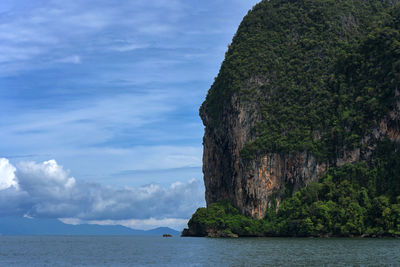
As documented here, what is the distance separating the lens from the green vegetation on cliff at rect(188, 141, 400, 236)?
4252 inches

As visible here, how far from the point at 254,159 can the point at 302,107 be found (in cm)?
2090

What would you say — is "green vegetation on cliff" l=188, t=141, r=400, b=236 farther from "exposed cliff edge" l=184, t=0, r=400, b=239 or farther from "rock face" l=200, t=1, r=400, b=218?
"rock face" l=200, t=1, r=400, b=218

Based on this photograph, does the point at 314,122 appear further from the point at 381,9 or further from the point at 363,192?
the point at 381,9

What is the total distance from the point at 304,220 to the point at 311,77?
5157 cm

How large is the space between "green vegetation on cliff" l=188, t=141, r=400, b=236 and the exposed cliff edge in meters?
0.45

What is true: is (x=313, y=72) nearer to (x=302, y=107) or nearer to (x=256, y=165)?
(x=302, y=107)

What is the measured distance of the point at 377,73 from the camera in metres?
131

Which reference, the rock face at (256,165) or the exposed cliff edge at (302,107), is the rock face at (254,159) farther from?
the exposed cliff edge at (302,107)

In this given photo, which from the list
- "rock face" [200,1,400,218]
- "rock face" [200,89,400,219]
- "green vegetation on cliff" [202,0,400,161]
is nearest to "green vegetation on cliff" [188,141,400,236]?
"rock face" [200,89,400,219]

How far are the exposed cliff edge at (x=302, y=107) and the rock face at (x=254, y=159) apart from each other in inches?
10.5

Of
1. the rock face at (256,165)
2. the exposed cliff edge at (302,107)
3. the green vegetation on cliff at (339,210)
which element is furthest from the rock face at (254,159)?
the green vegetation on cliff at (339,210)

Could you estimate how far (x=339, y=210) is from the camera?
11106 centimetres

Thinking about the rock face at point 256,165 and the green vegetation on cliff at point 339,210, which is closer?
the green vegetation on cliff at point 339,210

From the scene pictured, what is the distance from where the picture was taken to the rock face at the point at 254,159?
12444 centimetres
